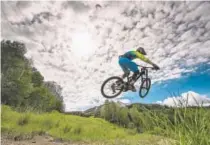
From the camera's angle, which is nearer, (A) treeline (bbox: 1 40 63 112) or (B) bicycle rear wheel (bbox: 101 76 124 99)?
(B) bicycle rear wheel (bbox: 101 76 124 99)

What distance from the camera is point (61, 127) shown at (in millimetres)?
6598

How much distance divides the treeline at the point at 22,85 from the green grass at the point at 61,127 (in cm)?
40

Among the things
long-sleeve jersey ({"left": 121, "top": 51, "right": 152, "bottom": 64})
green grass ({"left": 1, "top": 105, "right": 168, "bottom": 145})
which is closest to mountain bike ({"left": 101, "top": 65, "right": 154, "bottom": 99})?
long-sleeve jersey ({"left": 121, "top": 51, "right": 152, "bottom": 64})

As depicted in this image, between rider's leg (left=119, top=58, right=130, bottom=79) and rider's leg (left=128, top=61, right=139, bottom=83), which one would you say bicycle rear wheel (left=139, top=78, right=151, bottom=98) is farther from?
rider's leg (left=119, top=58, right=130, bottom=79)

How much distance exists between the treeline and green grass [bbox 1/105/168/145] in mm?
404

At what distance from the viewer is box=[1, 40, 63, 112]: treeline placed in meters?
7.02

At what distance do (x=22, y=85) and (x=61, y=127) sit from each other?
1.18 meters

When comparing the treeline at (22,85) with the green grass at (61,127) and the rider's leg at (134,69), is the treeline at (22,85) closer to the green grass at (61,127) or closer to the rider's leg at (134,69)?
the green grass at (61,127)

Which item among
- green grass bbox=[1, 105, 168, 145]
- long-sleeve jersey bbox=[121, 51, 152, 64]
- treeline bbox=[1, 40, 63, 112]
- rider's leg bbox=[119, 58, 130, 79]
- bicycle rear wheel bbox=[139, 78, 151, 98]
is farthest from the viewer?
treeline bbox=[1, 40, 63, 112]

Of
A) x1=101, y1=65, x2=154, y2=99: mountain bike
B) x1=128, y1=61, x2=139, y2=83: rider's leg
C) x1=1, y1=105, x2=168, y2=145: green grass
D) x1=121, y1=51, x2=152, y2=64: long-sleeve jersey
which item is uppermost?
x1=121, y1=51, x2=152, y2=64: long-sleeve jersey

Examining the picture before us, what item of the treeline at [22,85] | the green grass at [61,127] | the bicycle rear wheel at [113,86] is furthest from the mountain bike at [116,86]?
the treeline at [22,85]

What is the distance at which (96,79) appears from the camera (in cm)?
747

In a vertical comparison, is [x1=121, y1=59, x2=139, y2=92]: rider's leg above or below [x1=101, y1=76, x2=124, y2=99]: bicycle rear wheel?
above

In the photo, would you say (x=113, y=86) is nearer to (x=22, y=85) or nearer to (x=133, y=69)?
(x=133, y=69)
